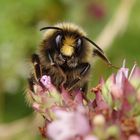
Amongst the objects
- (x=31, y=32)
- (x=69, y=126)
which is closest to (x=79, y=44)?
(x=69, y=126)

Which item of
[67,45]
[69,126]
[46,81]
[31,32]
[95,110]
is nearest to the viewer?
[69,126]

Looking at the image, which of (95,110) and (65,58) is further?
(65,58)

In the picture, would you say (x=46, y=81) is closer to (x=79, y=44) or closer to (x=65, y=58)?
(x=65, y=58)

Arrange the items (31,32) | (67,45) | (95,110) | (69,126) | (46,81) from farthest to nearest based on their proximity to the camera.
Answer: (31,32), (67,45), (46,81), (95,110), (69,126)

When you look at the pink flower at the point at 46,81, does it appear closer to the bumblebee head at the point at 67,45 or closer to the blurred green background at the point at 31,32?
the bumblebee head at the point at 67,45

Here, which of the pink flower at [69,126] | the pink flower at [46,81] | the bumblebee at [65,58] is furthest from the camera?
the bumblebee at [65,58]

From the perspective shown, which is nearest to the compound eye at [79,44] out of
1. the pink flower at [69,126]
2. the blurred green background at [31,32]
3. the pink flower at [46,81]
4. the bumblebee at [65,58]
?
the bumblebee at [65,58]

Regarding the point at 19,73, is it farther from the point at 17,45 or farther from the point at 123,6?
the point at 123,6

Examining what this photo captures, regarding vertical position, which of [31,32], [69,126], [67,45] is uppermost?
[31,32]

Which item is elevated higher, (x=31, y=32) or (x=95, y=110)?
(x=31, y=32)
